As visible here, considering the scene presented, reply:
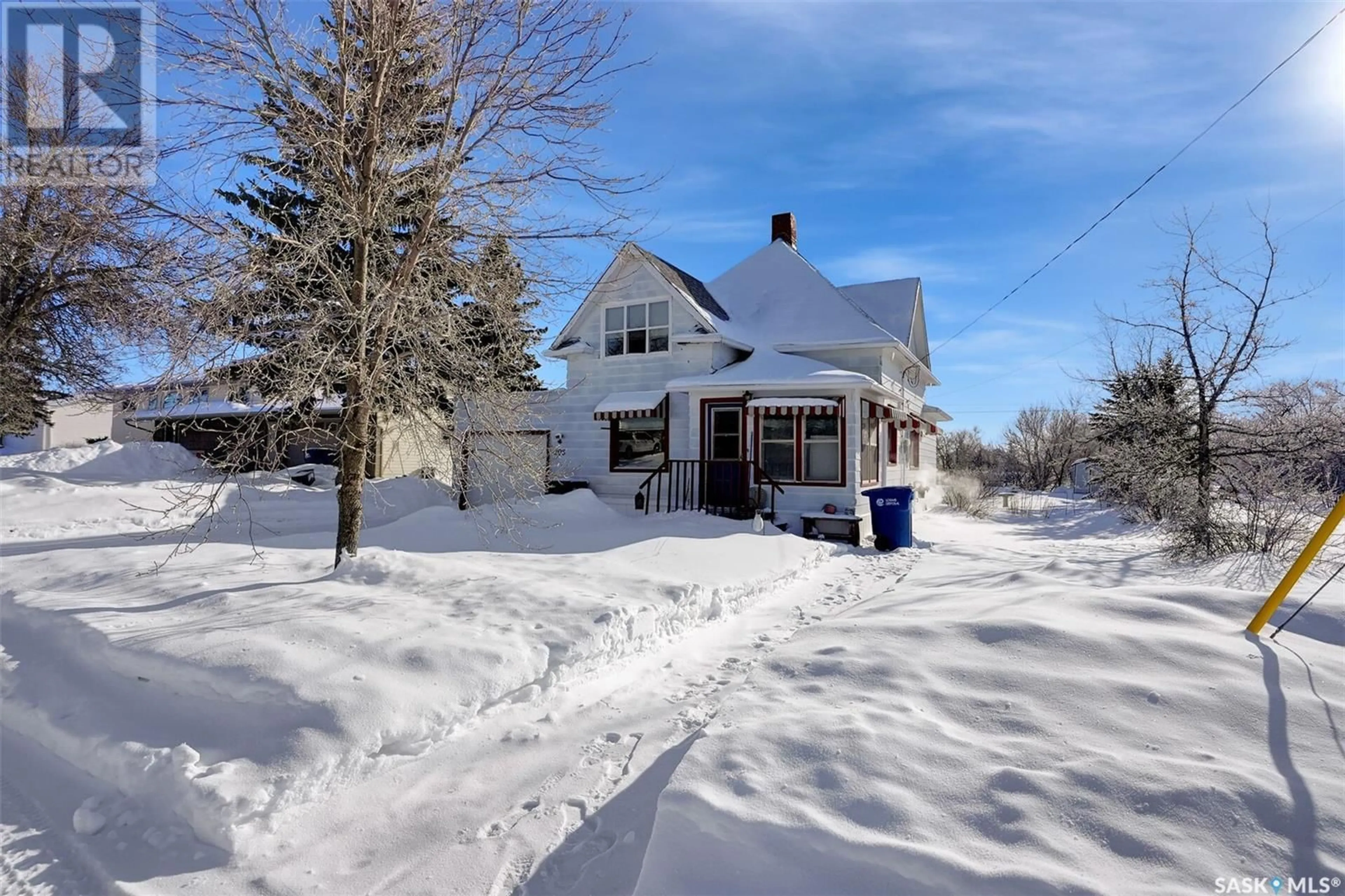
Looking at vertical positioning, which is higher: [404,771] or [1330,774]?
[1330,774]

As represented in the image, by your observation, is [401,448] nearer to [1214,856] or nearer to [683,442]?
[683,442]

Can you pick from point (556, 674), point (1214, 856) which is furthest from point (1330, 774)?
point (556, 674)

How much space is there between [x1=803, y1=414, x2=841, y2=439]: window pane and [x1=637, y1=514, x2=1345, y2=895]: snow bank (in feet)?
27.9

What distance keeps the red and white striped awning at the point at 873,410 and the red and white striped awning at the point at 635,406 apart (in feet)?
13.9

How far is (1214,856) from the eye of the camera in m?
2.39

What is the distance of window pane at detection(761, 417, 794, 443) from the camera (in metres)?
13.5

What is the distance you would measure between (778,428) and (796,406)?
4.44ft

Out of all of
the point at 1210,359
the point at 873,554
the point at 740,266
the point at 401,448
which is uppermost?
the point at 740,266

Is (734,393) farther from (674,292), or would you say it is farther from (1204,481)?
(1204,481)

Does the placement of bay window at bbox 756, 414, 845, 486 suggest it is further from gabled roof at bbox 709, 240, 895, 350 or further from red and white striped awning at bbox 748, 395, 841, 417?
gabled roof at bbox 709, 240, 895, 350

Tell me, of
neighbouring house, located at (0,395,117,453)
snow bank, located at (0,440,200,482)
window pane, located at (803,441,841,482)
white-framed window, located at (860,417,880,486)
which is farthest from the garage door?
neighbouring house, located at (0,395,117,453)

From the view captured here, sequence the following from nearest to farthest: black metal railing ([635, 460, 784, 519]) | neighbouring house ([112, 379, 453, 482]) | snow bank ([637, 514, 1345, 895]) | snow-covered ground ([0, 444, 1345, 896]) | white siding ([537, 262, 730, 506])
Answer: snow bank ([637, 514, 1345, 895])
snow-covered ground ([0, 444, 1345, 896])
neighbouring house ([112, 379, 453, 482])
black metal railing ([635, 460, 784, 519])
white siding ([537, 262, 730, 506])

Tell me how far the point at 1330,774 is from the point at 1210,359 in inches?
542

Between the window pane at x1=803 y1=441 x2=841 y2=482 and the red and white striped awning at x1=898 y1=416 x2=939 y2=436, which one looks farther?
the red and white striped awning at x1=898 y1=416 x2=939 y2=436
